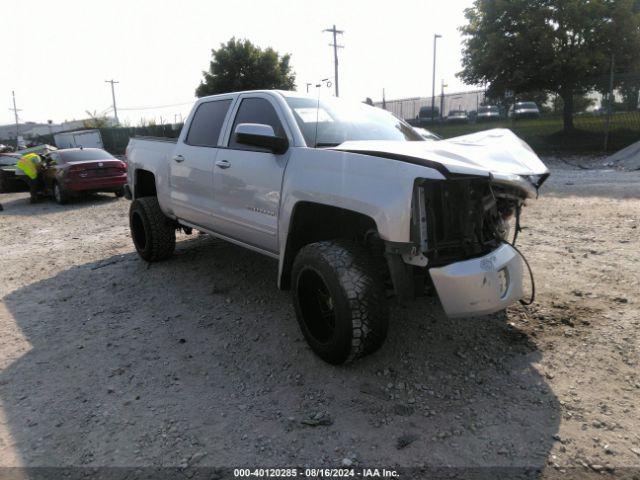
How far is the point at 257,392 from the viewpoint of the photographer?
3.11m

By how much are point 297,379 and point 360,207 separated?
1.21 meters

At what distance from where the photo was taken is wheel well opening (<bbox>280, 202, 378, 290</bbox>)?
347cm

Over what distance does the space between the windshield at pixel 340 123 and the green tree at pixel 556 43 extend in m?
14.9

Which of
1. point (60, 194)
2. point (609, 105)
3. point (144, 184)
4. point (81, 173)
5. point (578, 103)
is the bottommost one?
point (60, 194)

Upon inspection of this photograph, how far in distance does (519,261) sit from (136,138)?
510cm

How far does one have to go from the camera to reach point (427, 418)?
108 inches

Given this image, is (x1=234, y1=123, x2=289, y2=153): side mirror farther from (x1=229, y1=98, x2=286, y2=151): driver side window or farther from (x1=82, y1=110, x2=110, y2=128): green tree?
(x1=82, y1=110, x2=110, y2=128): green tree

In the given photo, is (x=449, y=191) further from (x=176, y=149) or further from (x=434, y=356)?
(x=176, y=149)

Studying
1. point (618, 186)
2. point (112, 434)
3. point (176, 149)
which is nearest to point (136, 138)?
point (176, 149)

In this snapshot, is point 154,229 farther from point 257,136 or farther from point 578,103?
point 578,103

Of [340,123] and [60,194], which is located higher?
[340,123]

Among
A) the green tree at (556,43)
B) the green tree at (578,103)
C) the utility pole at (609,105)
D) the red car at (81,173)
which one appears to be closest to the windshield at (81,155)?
the red car at (81,173)

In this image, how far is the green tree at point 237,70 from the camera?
30000 millimetres

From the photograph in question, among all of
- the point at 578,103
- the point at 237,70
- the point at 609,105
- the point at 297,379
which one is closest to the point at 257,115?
the point at 297,379
